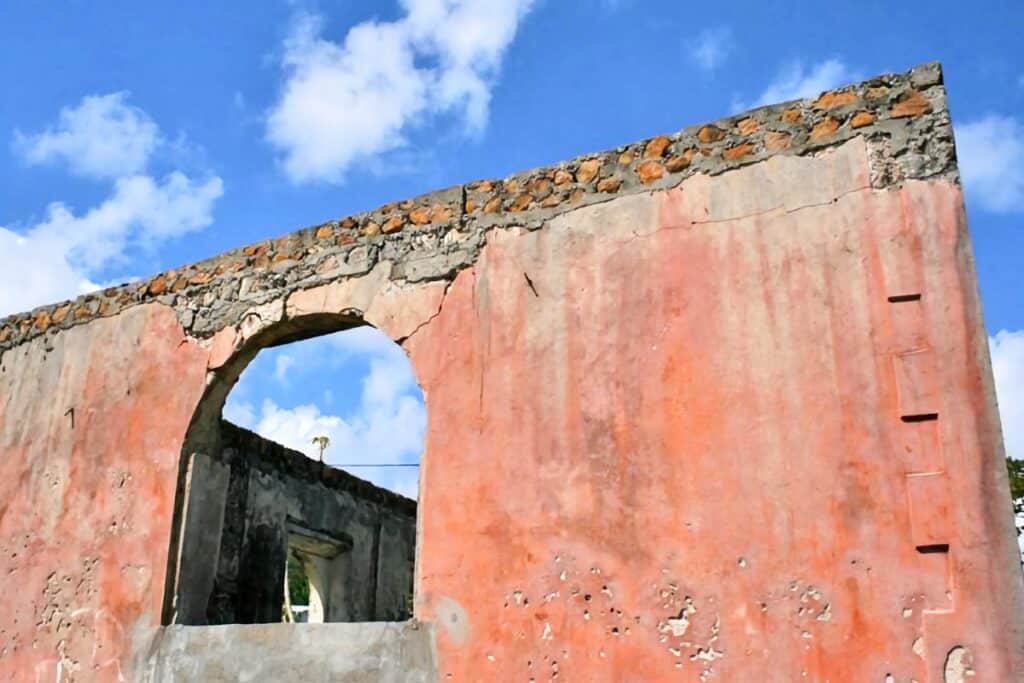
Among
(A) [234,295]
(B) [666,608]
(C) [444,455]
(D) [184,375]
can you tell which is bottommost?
(B) [666,608]

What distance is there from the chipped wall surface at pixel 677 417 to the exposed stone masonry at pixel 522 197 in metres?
0.01

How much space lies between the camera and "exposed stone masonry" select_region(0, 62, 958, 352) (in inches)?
160

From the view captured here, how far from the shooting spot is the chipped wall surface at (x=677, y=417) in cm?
359

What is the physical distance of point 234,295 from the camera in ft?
18.4

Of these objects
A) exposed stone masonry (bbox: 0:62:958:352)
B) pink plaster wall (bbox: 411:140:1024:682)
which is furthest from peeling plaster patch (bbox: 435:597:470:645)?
exposed stone masonry (bbox: 0:62:958:352)

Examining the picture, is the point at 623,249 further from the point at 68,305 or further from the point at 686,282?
the point at 68,305

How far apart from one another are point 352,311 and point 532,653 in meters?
1.97

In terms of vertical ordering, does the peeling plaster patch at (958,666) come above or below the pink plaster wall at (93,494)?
below

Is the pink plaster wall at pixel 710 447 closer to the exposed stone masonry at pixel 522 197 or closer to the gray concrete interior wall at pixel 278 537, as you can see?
the exposed stone masonry at pixel 522 197

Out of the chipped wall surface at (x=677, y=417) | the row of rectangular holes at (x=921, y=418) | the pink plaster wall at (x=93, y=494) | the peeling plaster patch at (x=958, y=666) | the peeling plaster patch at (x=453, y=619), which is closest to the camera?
the peeling plaster patch at (x=958, y=666)

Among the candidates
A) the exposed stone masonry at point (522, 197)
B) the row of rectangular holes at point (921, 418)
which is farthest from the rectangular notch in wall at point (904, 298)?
the exposed stone masonry at point (522, 197)

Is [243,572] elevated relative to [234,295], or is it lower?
lower

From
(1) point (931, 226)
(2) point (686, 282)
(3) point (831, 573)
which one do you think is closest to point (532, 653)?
(3) point (831, 573)

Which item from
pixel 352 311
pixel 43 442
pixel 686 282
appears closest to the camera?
pixel 686 282
